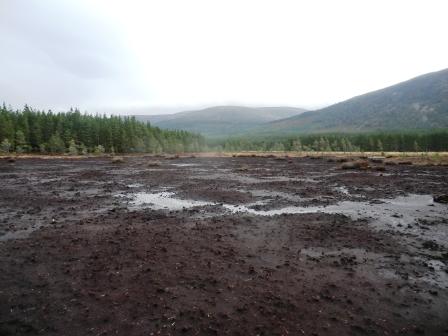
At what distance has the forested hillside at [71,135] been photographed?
96812 mm

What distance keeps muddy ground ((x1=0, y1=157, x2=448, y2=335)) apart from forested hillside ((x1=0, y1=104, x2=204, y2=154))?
86375 mm

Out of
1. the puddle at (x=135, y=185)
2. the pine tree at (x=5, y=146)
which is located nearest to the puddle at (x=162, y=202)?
the puddle at (x=135, y=185)

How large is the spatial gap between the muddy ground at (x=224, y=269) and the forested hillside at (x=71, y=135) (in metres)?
86.4

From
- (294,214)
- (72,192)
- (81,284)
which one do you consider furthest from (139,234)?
(72,192)

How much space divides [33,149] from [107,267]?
105205 millimetres

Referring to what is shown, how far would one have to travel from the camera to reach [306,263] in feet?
37.7

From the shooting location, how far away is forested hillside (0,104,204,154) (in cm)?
9681

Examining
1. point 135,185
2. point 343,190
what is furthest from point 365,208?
point 135,185

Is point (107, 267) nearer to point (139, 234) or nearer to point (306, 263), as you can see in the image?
point (139, 234)

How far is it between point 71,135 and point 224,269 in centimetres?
11045

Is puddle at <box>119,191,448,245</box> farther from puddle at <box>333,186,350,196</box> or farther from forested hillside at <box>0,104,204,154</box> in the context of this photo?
forested hillside at <box>0,104,204,154</box>

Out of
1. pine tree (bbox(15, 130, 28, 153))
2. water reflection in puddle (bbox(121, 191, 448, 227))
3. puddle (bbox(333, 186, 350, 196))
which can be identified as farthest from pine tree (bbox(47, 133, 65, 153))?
puddle (bbox(333, 186, 350, 196))

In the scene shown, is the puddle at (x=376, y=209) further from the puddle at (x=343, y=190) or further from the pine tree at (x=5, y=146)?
the pine tree at (x=5, y=146)

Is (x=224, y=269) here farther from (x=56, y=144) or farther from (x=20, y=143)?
(x=20, y=143)
